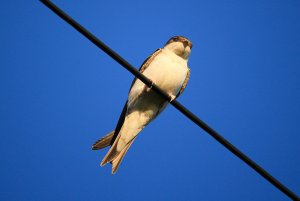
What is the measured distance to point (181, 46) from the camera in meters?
5.79

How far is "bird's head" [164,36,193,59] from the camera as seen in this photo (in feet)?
18.9

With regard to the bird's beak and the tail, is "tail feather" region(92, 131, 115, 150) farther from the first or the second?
the bird's beak

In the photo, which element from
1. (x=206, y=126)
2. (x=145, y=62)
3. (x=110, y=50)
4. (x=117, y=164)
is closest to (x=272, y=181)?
(x=206, y=126)

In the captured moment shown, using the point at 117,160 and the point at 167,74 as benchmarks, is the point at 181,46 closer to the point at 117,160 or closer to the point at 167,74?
the point at 167,74

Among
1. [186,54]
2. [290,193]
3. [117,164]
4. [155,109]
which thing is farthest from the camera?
[186,54]

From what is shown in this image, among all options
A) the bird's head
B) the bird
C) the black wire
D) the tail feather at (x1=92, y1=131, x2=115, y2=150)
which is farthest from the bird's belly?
the black wire

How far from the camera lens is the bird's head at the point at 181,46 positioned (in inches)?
227

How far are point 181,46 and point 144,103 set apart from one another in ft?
3.53

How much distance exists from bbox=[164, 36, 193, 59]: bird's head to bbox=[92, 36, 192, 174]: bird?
0.33ft

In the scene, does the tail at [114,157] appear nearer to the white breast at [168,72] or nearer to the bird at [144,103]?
the bird at [144,103]

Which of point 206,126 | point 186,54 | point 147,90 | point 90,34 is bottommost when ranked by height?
point 90,34

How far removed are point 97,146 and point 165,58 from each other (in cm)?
152

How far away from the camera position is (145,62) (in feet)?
19.2

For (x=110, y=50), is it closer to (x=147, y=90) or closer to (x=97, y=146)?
(x=147, y=90)
